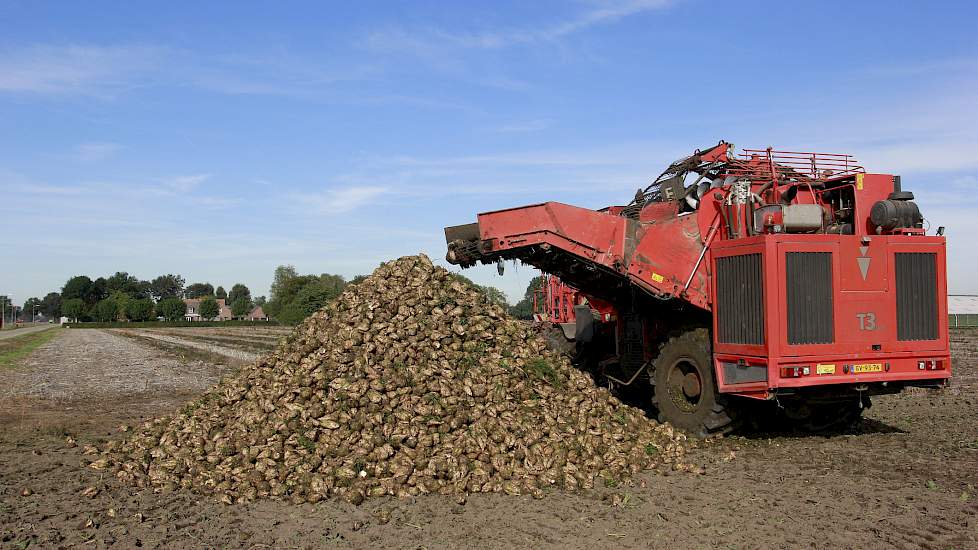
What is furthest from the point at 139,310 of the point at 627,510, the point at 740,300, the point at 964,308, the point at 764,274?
the point at 627,510

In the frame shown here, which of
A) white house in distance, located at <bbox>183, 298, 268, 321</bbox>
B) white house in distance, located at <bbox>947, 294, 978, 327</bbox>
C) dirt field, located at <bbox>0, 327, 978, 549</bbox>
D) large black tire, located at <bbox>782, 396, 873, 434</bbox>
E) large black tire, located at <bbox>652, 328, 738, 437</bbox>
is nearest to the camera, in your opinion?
dirt field, located at <bbox>0, 327, 978, 549</bbox>

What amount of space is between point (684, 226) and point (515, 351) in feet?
9.38

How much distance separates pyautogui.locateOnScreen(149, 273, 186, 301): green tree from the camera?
194000 millimetres

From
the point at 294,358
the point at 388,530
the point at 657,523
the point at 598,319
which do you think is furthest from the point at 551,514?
the point at 598,319

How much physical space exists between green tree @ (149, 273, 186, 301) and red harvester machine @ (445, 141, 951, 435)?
7878 inches

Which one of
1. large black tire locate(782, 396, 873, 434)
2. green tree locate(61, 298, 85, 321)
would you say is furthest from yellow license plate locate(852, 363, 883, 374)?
green tree locate(61, 298, 85, 321)

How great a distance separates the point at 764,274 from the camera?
29.1 ft

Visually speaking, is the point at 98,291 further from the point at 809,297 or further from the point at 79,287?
the point at 809,297

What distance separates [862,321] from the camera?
915cm

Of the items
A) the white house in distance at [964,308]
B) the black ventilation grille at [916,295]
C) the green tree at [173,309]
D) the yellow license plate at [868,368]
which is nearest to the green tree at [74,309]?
the green tree at [173,309]

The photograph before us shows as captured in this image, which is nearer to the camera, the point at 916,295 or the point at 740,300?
the point at 740,300

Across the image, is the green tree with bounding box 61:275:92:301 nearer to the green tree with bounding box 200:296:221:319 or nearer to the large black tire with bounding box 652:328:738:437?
the green tree with bounding box 200:296:221:319

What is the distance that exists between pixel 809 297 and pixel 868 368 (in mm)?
1189

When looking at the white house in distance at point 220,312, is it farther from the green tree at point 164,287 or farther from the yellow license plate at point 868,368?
the yellow license plate at point 868,368
